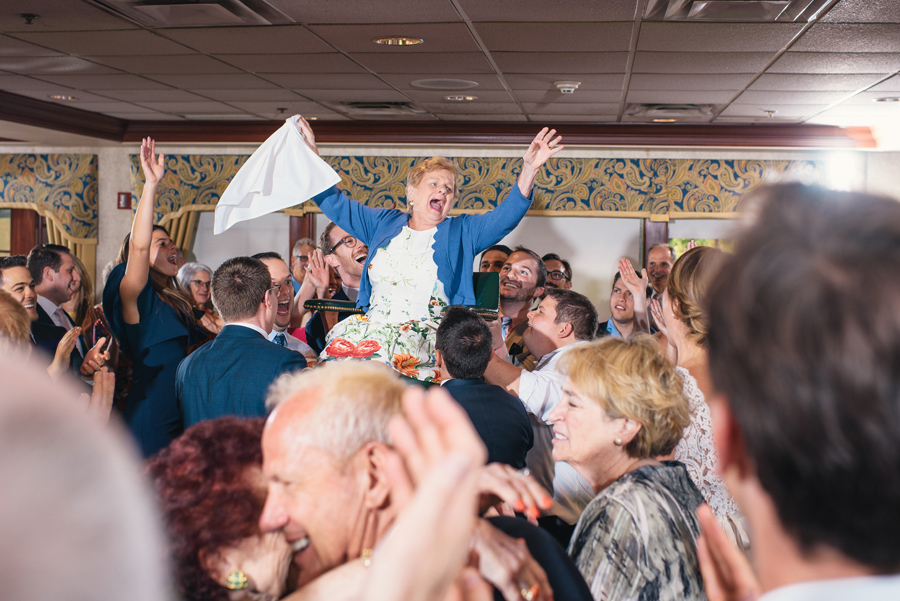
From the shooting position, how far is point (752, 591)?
2.60 feet

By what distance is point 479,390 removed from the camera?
7.33 feet

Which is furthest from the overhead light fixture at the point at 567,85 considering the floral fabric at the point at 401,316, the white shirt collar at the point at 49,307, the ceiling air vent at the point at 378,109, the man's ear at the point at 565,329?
the white shirt collar at the point at 49,307

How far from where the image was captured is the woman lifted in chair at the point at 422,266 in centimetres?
244

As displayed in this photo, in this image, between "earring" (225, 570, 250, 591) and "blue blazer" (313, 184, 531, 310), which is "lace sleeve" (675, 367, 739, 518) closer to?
"blue blazer" (313, 184, 531, 310)

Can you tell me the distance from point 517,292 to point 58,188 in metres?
5.74

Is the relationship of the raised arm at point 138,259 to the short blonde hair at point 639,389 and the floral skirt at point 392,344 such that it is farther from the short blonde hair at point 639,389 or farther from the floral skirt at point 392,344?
the short blonde hair at point 639,389

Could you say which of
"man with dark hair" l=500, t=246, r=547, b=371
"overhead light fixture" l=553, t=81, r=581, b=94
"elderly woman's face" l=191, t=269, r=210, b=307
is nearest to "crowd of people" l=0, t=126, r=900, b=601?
"man with dark hair" l=500, t=246, r=547, b=371

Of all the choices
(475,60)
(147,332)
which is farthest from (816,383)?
(475,60)

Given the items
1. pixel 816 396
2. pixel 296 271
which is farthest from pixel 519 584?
pixel 296 271

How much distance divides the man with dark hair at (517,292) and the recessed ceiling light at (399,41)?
1.26m

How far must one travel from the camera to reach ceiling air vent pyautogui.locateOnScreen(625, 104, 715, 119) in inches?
224

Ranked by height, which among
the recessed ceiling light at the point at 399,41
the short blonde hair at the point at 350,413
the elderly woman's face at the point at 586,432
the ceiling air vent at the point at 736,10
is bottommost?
the elderly woman's face at the point at 586,432

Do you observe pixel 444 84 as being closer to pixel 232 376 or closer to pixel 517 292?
pixel 517 292

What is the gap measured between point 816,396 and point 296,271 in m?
4.91
